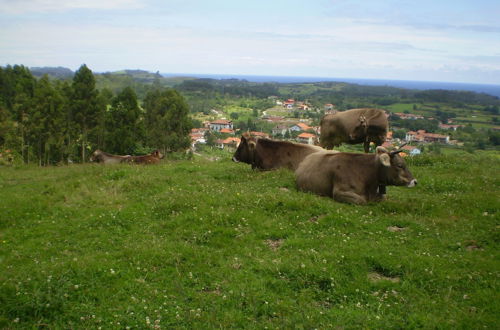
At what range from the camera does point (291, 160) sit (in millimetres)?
17562

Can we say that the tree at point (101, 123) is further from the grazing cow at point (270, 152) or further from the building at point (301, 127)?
the building at point (301, 127)

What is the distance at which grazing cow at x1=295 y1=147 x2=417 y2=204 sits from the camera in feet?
40.5

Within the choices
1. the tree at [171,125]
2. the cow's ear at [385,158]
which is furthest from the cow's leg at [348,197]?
the tree at [171,125]

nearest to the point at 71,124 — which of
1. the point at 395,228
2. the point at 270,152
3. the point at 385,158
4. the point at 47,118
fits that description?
the point at 47,118

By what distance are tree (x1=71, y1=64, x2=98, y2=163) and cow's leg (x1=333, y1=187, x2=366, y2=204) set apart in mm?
36550

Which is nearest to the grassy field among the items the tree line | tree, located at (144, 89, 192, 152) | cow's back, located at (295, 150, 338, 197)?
cow's back, located at (295, 150, 338, 197)

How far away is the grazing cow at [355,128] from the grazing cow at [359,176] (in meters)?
7.99

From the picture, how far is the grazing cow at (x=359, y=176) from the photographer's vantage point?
12.4 metres

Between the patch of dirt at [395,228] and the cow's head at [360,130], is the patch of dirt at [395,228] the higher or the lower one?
the lower one

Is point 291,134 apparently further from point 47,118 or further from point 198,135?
point 47,118

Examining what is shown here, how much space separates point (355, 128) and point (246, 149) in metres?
6.70

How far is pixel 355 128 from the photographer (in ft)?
69.9

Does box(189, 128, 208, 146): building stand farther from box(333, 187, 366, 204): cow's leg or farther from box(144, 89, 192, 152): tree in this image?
box(333, 187, 366, 204): cow's leg

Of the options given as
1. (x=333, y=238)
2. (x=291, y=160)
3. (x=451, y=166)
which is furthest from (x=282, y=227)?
(x=451, y=166)
